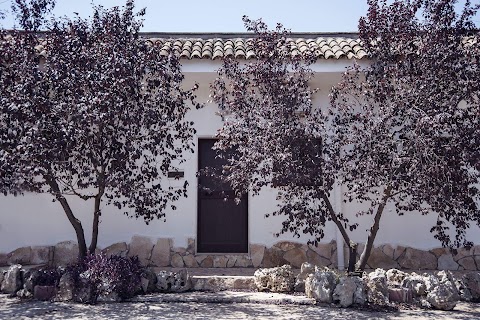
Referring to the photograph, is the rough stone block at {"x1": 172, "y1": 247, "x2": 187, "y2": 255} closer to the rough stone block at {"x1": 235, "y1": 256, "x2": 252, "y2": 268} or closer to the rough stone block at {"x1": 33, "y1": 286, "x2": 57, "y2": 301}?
the rough stone block at {"x1": 235, "y1": 256, "x2": 252, "y2": 268}

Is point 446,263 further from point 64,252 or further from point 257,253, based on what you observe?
point 64,252

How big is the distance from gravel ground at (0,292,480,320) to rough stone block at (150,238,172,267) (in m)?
1.99

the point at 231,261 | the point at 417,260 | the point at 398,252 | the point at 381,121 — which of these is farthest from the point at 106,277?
the point at 417,260

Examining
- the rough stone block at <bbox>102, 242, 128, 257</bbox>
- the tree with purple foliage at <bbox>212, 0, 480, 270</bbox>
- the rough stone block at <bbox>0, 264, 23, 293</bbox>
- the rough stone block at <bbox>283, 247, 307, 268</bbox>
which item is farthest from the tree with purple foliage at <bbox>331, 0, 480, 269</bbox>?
the rough stone block at <bbox>0, 264, 23, 293</bbox>

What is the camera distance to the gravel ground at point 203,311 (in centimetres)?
626

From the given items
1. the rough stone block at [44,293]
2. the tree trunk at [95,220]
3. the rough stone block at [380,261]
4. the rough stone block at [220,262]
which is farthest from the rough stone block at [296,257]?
the rough stone block at [44,293]

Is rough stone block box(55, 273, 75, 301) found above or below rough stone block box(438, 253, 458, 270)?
below

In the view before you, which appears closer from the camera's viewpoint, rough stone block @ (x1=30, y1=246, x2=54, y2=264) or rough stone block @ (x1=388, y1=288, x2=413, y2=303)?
rough stone block @ (x1=388, y1=288, x2=413, y2=303)

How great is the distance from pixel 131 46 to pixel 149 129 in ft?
3.69

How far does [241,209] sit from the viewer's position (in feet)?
31.4

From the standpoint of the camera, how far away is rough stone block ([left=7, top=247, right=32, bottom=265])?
9188mm

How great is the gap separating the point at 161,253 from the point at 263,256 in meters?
1.74

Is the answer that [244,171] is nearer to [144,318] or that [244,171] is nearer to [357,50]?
[144,318]

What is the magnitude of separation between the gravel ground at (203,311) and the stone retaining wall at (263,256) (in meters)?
1.99
